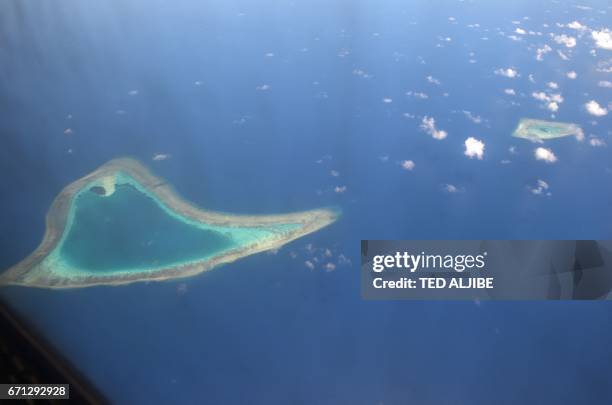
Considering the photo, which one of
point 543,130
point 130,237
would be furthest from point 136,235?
point 543,130

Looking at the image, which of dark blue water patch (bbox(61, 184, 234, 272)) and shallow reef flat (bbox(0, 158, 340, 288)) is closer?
shallow reef flat (bbox(0, 158, 340, 288))

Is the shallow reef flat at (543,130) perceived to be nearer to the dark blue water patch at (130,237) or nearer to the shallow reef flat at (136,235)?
the shallow reef flat at (136,235)

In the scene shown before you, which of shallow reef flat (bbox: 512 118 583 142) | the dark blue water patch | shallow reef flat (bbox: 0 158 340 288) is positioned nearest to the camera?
shallow reef flat (bbox: 0 158 340 288)

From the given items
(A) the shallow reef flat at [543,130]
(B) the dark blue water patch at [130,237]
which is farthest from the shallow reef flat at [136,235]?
(A) the shallow reef flat at [543,130]

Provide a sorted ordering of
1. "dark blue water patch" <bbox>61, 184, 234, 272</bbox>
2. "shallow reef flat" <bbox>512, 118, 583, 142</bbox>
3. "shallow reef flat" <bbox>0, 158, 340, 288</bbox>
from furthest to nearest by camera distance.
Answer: "shallow reef flat" <bbox>512, 118, 583, 142</bbox>
"dark blue water patch" <bbox>61, 184, 234, 272</bbox>
"shallow reef flat" <bbox>0, 158, 340, 288</bbox>

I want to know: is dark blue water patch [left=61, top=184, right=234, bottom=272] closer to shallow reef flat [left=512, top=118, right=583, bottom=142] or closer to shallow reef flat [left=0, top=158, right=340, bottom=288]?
shallow reef flat [left=0, top=158, right=340, bottom=288]

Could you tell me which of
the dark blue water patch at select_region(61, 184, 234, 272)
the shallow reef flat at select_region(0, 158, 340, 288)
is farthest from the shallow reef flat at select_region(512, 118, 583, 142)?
the dark blue water patch at select_region(61, 184, 234, 272)

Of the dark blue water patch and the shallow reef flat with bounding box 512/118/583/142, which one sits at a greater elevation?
the shallow reef flat with bounding box 512/118/583/142
